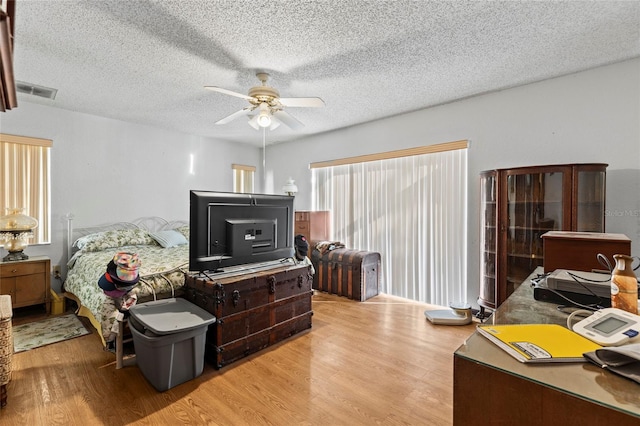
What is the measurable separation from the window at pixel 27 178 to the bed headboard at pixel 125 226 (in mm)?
213

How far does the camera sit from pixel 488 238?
3.08 meters

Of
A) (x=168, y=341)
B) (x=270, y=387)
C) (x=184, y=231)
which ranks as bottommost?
(x=270, y=387)

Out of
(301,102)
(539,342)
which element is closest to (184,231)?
(301,102)

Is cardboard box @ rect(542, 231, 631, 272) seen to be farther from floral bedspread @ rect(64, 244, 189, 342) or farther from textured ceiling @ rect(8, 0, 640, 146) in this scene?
floral bedspread @ rect(64, 244, 189, 342)

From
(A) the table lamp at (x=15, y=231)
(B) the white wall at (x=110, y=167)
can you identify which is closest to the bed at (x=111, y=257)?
(B) the white wall at (x=110, y=167)

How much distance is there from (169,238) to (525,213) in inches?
169

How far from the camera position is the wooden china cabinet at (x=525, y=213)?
8.25 ft

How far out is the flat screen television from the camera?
7.56 feet

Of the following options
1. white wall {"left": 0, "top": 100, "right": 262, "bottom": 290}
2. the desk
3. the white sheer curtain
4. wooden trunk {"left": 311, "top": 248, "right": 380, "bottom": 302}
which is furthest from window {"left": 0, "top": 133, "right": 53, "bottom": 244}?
the desk

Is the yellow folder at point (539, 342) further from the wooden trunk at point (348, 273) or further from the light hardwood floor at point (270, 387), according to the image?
the wooden trunk at point (348, 273)

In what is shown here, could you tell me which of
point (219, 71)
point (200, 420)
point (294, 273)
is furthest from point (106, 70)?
point (200, 420)

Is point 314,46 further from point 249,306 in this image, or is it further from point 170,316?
Answer: point 170,316

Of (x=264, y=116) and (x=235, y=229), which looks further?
(x=264, y=116)

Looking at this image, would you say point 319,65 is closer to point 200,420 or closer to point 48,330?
point 200,420
